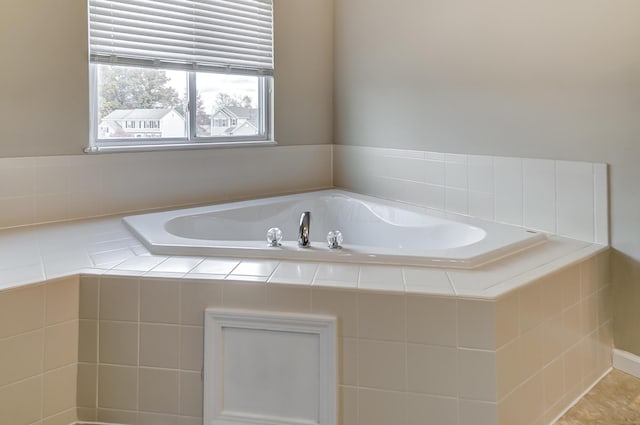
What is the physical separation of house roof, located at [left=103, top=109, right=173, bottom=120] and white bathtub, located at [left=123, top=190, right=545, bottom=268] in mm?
582

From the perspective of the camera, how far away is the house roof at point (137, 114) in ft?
8.70

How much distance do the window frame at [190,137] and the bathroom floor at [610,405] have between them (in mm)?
2227

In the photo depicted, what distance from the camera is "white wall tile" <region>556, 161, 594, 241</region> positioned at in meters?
2.05

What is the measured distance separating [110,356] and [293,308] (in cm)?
63

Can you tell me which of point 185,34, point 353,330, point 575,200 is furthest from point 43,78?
point 575,200

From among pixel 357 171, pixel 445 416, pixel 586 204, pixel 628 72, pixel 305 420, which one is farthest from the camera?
pixel 357 171

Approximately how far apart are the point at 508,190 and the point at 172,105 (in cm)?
190

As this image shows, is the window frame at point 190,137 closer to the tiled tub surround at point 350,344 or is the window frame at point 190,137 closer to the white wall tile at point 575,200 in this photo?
the tiled tub surround at point 350,344

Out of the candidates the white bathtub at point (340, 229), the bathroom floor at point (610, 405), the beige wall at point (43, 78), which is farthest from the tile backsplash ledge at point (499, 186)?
the beige wall at point (43, 78)

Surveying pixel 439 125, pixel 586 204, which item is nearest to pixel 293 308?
pixel 586 204

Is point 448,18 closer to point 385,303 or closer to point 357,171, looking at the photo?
point 357,171

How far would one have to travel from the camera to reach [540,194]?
2.22 metres

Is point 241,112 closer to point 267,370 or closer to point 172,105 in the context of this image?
point 172,105

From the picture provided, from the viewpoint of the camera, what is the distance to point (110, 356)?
162cm
